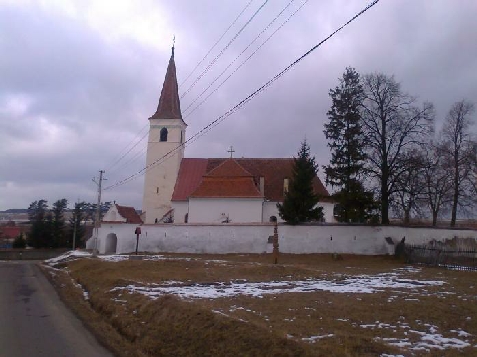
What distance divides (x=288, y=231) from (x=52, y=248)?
4850 centimetres

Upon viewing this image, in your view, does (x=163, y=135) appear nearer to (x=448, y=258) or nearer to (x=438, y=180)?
(x=438, y=180)

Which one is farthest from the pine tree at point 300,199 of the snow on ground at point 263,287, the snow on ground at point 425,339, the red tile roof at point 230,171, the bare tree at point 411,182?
the snow on ground at point 425,339

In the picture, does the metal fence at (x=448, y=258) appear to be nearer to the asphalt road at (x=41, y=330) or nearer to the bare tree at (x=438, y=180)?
the bare tree at (x=438, y=180)

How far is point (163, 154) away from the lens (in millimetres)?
54656

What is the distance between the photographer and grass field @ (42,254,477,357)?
7859 mm

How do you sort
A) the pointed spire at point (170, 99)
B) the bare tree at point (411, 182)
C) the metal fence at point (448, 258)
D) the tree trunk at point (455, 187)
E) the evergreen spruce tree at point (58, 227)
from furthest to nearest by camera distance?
the evergreen spruce tree at point (58, 227), the pointed spire at point (170, 99), the tree trunk at point (455, 187), the bare tree at point (411, 182), the metal fence at point (448, 258)

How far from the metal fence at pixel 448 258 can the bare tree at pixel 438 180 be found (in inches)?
329

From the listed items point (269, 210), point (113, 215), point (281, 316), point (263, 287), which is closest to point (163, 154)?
point (113, 215)

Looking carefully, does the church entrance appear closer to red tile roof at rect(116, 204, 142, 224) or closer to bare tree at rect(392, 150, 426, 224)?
red tile roof at rect(116, 204, 142, 224)

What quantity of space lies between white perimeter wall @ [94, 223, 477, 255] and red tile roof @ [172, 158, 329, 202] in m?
8.08

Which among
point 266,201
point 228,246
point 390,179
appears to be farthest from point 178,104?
point 390,179

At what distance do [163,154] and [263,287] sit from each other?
1582 inches

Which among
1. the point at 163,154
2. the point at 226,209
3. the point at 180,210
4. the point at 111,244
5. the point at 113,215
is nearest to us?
the point at 111,244

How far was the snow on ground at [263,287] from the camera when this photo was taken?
14211mm
